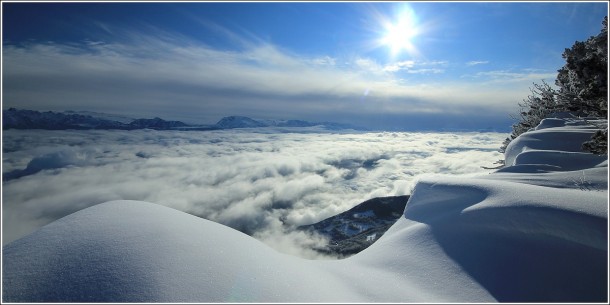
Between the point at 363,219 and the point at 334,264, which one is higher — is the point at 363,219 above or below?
below

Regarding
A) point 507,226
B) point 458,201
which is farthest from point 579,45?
point 507,226

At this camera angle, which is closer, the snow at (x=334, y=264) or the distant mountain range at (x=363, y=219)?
the snow at (x=334, y=264)

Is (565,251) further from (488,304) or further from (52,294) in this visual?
(52,294)

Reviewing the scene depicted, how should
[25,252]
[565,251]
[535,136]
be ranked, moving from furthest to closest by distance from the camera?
[535,136], [565,251], [25,252]

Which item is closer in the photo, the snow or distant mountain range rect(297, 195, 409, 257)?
the snow

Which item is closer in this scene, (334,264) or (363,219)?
(334,264)

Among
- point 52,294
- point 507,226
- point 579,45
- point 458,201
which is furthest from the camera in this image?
point 579,45

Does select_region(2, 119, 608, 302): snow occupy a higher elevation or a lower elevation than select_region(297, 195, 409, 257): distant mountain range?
higher

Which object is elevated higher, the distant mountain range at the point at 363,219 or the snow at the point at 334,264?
the snow at the point at 334,264
